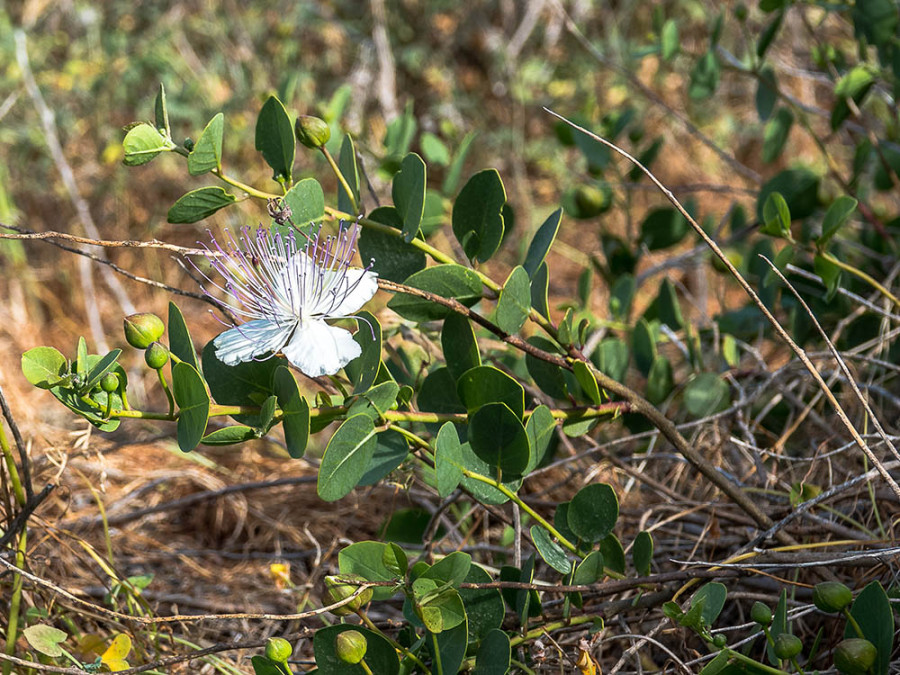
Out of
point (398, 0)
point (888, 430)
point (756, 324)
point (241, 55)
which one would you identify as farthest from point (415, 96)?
point (888, 430)

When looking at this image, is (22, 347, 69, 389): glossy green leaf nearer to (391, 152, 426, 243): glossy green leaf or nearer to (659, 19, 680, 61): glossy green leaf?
(391, 152, 426, 243): glossy green leaf

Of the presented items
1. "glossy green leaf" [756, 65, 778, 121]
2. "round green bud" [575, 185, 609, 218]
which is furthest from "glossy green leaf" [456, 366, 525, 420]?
"glossy green leaf" [756, 65, 778, 121]

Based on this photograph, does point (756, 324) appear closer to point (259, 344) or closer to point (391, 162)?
point (391, 162)

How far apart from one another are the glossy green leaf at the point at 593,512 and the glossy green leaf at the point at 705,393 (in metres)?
0.42

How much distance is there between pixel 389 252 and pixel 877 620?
63 cm

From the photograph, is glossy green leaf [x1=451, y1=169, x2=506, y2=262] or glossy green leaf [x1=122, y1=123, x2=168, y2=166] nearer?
glossy green leaf [x1=122, y1=123, x2=168, y2=166]

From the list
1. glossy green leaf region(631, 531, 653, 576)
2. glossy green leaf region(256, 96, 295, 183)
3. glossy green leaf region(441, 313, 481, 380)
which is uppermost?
glossy green leaf region(256, 96, 295, 183)

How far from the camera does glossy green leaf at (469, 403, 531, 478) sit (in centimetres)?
87

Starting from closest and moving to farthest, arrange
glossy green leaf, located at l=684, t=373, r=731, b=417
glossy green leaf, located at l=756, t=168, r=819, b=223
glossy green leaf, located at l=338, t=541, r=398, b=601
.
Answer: glossy green leaf, located at l=338, t=541, r=398, b=601, glossy green leaf, located at l=684, t=373, r=731, b=417, glossy green leaf, located at l=756, t=168, r=819, b=223

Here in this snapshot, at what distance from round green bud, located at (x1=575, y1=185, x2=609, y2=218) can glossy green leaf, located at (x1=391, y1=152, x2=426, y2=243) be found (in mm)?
819

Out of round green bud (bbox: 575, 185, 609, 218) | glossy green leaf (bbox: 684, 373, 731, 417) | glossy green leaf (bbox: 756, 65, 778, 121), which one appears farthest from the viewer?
round green bud (bbox: 575, 185, 609, 218)

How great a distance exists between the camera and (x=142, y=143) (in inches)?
32.8

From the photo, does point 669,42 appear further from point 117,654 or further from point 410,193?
point 117,654

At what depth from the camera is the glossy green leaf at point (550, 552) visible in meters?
0.94
